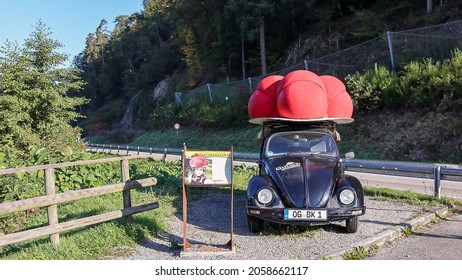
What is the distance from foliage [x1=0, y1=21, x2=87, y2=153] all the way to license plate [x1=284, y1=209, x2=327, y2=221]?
14.3 metres

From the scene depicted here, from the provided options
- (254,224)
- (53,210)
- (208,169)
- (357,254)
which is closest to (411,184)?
(254,224)

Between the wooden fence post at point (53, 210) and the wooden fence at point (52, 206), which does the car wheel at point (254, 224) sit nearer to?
the wooden fence at point (52, 206)

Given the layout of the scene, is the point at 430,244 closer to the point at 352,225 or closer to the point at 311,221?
the point at 352,225

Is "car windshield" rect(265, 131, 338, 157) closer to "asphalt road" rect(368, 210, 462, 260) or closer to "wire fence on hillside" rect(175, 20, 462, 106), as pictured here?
"asphalt road" rect(368, 210, 462, 260)

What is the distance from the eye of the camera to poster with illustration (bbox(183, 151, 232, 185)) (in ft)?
19.3

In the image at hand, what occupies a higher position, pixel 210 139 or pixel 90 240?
pixel 210 139

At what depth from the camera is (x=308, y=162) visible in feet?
22.8

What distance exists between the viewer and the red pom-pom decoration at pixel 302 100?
7.67 m

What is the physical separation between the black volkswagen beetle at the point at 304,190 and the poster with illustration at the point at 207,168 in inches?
32.6

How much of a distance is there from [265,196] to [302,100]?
2220 millimetres

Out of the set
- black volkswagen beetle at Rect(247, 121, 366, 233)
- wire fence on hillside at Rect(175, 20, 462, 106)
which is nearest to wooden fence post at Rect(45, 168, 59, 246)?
black volkswagen beetle at Rect(247, 121, 366, 233)

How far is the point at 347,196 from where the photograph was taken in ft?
20.8

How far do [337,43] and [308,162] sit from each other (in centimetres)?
2489
